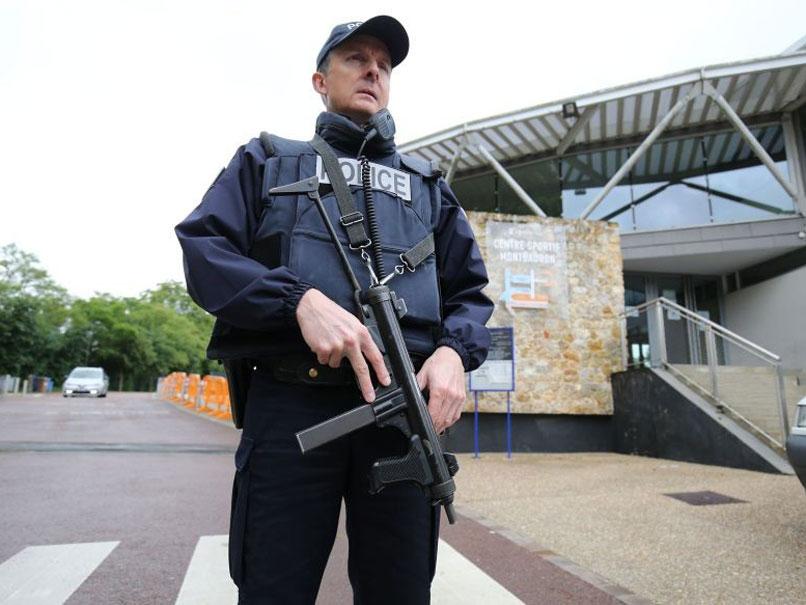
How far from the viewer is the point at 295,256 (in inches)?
57.0

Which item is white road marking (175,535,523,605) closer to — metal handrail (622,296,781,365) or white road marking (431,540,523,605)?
white road marking (431,540,523,605)

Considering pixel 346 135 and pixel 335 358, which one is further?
pixel 346 135

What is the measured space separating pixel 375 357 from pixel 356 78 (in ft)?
3.03

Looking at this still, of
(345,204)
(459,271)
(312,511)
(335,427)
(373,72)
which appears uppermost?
(373,72)

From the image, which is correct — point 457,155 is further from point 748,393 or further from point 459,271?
point 459,271

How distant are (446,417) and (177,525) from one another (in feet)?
11.6

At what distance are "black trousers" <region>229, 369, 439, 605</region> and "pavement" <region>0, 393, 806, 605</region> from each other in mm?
1565

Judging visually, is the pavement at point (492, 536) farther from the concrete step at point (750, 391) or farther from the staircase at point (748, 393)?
the concrete step at point (750, 391)

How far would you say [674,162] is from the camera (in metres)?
16.3

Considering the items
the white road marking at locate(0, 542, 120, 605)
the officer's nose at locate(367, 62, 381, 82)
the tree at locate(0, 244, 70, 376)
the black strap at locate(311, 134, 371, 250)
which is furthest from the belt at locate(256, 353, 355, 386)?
the tree at locate(0, 244, 70, 376)

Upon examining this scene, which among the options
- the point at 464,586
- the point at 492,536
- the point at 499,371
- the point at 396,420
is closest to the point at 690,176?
the point at 499,371

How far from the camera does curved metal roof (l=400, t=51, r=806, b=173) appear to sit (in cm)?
1359

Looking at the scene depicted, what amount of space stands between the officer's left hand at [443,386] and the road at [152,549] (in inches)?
68.1

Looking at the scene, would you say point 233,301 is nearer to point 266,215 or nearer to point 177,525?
point 266,215
